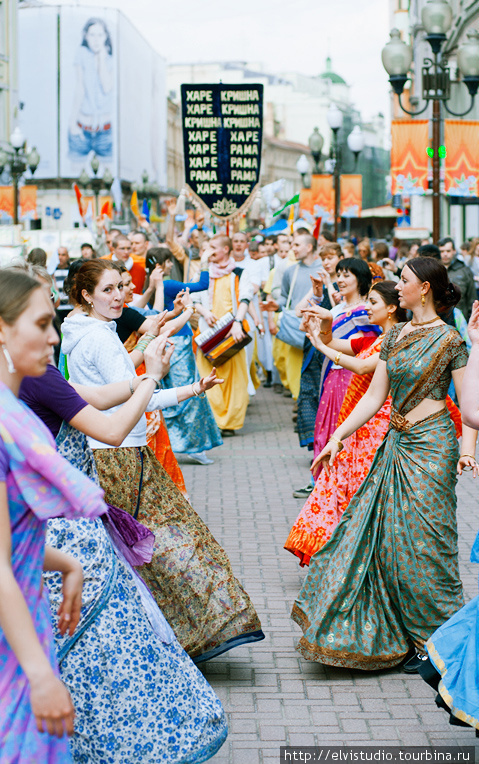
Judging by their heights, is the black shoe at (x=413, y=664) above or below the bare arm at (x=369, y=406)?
below

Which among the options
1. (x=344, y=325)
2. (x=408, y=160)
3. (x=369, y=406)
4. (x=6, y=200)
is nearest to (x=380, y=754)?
(x=369, y=406)

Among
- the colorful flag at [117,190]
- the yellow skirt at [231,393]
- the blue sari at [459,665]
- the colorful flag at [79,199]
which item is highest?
the colorful flag at [117,190]

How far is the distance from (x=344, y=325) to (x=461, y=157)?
9764 mm

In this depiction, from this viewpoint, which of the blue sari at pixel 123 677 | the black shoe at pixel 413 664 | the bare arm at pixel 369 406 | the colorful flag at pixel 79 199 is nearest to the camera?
the blue sari at pixel 123 677

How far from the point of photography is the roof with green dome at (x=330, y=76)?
497ft

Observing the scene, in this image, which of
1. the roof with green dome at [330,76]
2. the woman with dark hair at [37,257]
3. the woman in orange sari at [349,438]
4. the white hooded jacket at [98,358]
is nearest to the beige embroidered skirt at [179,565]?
the white hooded jacket at [98,358]

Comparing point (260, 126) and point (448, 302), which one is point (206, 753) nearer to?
point (448, 302)

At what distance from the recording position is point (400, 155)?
1509 centimetres

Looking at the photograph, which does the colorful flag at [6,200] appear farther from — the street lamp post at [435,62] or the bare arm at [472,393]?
the bare arm at [472,393]

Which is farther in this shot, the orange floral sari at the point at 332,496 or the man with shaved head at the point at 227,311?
the man with shaved head at the point at 227,311

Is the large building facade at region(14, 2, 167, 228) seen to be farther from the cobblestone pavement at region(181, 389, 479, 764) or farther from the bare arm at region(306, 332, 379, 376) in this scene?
the bare arm at region(306, 332, 379, 376)

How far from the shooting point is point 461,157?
15.1 metres

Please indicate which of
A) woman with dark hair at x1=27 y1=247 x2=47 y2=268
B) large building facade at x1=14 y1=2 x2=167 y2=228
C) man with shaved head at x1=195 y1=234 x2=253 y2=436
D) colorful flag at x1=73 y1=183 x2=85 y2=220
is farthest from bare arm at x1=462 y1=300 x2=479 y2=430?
large building facade at x1=14 y1=2 x2=167 y2=228

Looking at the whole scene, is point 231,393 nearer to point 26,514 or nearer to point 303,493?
point 303,493
